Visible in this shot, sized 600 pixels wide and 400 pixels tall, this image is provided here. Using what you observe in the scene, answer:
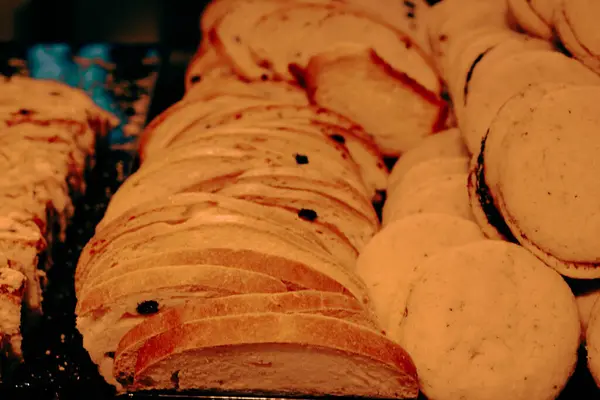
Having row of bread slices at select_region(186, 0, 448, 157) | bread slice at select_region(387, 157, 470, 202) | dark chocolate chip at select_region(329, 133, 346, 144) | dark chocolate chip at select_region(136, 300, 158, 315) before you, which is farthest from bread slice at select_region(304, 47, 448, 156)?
dark chocolate chip at select_region(136, 300, 158, 315)

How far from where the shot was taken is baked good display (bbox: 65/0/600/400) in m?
1.58

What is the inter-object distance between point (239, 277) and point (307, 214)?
1.36 feet

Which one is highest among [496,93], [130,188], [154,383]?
[496,93]

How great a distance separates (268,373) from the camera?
5.37 feet

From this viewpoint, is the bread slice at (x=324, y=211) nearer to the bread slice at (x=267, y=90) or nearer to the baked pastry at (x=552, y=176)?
the baked pastry at (x=552, y=176)

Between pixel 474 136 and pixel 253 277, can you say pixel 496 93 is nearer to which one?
pixel 474 136

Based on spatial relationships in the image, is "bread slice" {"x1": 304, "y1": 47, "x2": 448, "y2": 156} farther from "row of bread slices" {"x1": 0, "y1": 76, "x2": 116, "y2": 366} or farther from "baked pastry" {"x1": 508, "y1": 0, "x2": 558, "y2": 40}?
"row of bread slices" {"x1": 0, "y1": 76, "x2": 116, "y2": 366}

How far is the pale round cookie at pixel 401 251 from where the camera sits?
180 cm

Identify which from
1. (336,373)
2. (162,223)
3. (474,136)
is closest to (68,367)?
(162,223)

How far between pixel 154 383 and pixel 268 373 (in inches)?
11.9

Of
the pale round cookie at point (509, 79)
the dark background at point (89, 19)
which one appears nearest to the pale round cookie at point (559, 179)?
the pale round cookie at point (509, 79)

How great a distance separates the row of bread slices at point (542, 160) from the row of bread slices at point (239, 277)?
0.45m

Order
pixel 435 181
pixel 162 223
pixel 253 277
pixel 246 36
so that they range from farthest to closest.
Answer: pixel 246 36, pixel 435 181, pixel 162 223, pixel 253 277

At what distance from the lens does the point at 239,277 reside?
161 cm
